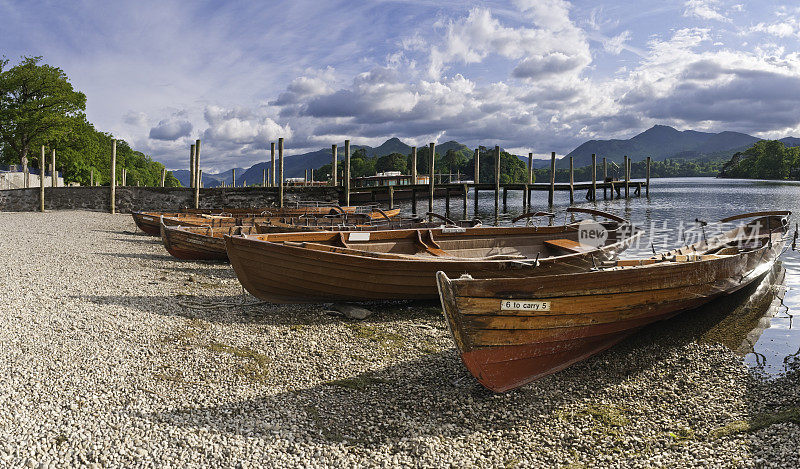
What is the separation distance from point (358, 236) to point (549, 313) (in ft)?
16.9

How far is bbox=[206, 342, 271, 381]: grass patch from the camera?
566cm

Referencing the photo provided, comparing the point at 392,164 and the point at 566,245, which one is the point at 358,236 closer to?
the point at 566,245

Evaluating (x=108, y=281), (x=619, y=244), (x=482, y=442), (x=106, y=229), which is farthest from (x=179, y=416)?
(x=106, y=229)

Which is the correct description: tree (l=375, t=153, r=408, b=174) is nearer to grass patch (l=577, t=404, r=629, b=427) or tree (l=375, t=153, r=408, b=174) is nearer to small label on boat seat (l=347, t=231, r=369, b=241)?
small label on boat seat (l=347, t=231, r=369, b=241)

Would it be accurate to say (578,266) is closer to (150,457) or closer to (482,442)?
(482,442)

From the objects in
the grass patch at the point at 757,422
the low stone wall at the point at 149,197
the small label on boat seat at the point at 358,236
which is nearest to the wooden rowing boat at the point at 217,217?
the small label on boat seat at the point at 358,236

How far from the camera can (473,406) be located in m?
5.07

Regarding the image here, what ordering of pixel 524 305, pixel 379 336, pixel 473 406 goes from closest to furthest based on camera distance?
pixel 473 406
pixel 524 305
pixel 379 336

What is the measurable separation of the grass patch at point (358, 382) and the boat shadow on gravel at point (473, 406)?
0.01 meters

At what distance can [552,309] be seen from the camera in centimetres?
552

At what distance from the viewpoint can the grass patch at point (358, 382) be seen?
5.49m

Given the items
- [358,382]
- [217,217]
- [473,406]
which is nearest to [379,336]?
[358,382]

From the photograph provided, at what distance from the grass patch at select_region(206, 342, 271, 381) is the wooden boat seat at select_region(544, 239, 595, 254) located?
7070 mm

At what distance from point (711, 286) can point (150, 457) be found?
861 centimetres
